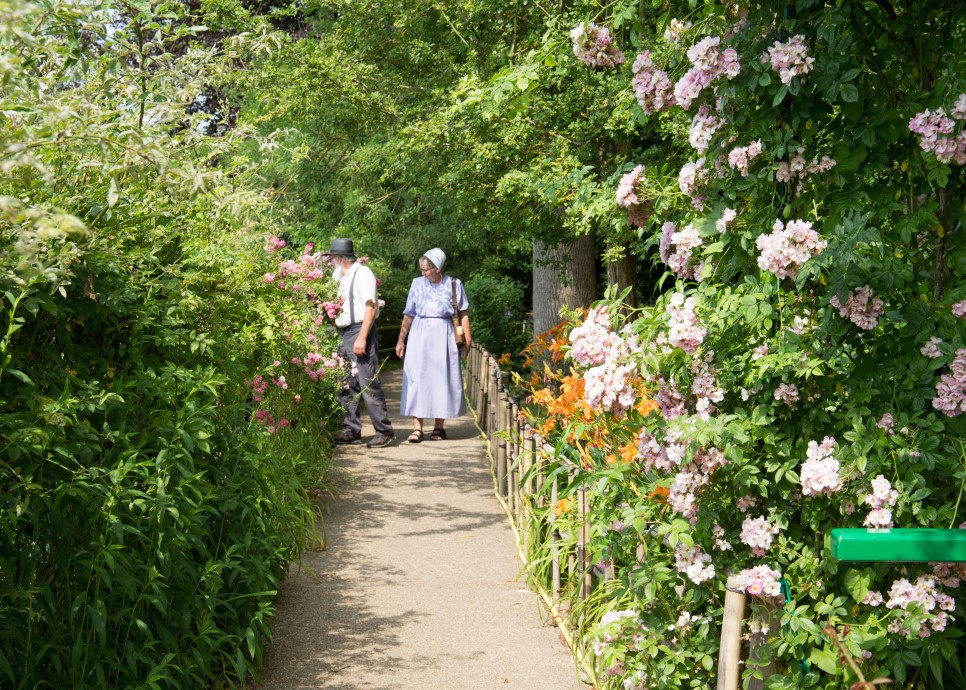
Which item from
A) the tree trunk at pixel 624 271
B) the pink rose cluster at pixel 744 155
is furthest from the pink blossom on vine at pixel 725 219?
the tree trunk at pixel 624 271

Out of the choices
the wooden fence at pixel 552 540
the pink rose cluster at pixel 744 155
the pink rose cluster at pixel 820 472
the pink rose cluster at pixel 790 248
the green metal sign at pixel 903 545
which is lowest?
the wooden fence at pixel 552 540

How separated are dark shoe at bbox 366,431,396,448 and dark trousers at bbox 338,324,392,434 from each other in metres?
0.03

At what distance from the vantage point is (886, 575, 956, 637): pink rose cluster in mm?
2758

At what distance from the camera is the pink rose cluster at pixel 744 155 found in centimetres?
298

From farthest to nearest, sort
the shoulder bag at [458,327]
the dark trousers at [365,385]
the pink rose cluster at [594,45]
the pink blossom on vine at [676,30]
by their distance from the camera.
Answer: the shoulder bag at [458,327], the dark trousers at [365,385], the pink rose cluster at [594,45], the pink blossom on vine at [676,30]

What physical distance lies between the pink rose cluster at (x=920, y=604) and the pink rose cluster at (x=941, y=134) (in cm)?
107

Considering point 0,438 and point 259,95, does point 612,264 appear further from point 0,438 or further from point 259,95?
point 0,438

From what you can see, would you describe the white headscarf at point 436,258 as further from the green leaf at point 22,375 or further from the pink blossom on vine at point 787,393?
the pink blossom on vine at point 787,393

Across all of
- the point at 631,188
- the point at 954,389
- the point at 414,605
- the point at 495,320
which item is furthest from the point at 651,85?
the point at 495,320

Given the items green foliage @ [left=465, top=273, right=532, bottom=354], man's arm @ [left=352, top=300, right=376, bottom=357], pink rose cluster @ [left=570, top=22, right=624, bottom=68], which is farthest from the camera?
green foliage @ [left=465, top=273, right=532, bottom=354]

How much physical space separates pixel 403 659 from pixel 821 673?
2071 mm

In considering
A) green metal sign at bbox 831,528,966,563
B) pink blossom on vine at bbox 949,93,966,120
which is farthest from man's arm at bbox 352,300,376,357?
green metal sign at bbox 831,528,966,563

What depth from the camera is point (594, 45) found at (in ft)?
11.6

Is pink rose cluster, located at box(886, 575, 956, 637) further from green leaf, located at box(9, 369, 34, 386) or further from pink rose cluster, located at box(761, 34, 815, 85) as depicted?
green leaf, located at box(9, 369, 34, 386)
